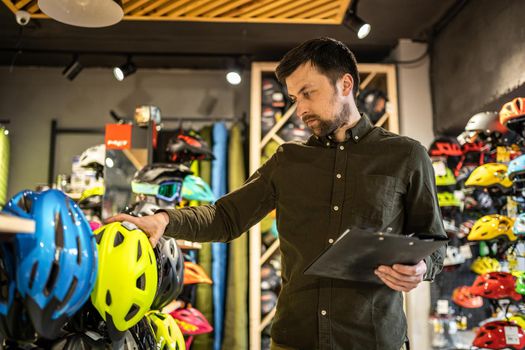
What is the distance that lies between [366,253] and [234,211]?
584mm

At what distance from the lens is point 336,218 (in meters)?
1.66

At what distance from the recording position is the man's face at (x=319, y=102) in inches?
69.2

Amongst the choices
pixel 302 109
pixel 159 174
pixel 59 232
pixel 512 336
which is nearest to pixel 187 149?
pixel 159 174

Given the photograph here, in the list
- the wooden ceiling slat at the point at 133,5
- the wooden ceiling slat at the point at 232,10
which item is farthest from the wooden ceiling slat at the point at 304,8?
the wooden ceiling slat at the point at 133,5

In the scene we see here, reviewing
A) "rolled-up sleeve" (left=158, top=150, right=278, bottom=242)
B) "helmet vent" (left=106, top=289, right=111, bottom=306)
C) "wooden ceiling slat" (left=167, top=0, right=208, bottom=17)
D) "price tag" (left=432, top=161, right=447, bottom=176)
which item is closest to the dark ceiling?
"wooden ceiling slat" (left=167, top=0, right=208, bottom=17)

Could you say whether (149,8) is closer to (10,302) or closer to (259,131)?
(259,131)

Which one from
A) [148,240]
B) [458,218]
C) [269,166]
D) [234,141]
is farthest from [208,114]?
[148,240]

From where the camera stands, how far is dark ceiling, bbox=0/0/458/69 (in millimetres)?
4324

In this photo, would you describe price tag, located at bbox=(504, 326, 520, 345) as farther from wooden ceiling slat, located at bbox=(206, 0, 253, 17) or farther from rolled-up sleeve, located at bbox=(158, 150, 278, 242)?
wooden ceiling slat, located at bbox=(206, 0, 253, 17)

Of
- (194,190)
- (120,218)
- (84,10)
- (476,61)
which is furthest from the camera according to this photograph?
(476,61)

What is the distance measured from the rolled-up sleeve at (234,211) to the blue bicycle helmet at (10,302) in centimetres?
58

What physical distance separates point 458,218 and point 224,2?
98.4 inches

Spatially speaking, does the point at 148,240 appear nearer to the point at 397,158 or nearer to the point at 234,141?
the point at 397,158

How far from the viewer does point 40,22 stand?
4.32 metres
